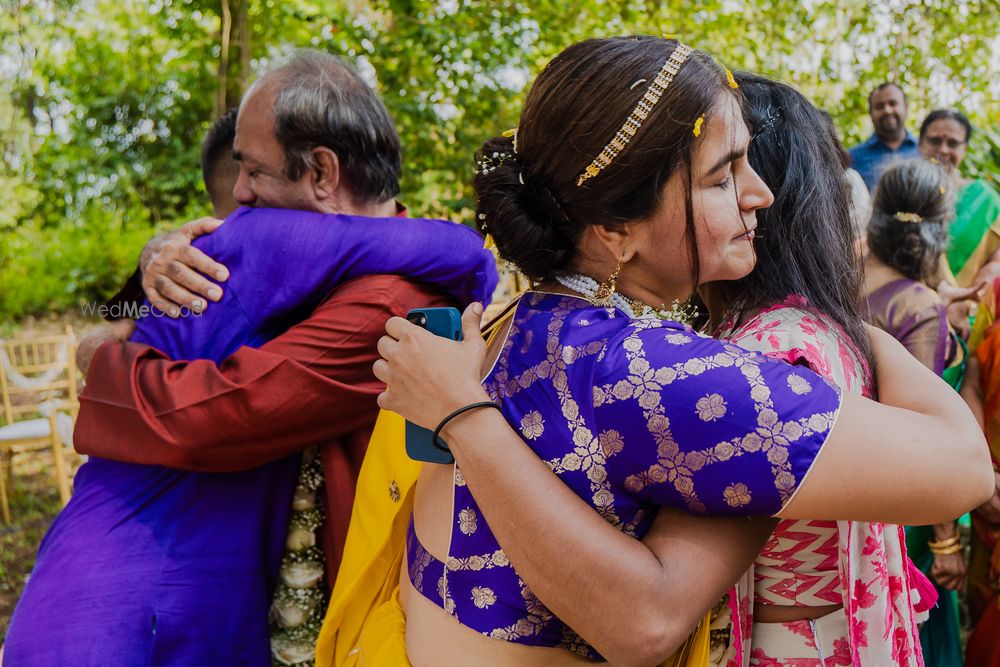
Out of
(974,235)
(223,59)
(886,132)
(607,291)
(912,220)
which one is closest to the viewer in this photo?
(607,291)

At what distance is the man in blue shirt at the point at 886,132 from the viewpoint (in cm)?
590

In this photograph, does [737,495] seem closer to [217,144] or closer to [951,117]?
[217,144]

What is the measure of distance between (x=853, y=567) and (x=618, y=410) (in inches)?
21.7

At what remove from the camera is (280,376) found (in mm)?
1685

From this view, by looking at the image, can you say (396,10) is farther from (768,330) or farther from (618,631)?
(618,631)

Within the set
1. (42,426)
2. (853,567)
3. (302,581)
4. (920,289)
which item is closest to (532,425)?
(853,567)

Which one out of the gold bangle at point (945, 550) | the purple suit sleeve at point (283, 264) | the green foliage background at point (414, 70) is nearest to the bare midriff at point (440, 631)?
the purple suit sleeve at point (283, 264)

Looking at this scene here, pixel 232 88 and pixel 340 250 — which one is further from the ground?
pixel 340 250

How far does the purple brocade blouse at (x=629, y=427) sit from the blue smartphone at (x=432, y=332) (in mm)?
54

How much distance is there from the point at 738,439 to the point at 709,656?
452 mm

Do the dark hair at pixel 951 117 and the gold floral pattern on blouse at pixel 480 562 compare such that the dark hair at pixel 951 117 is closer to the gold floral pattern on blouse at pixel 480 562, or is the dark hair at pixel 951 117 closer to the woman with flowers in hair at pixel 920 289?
the woman with flowers in hair at pixel 920 289

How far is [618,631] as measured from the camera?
1072mm

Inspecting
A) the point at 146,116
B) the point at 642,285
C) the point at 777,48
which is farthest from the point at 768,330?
the point at 146,116

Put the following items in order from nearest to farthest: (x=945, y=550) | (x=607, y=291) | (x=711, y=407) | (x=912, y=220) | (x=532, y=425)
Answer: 1. (x=711, y=407)
2. (x=532, y=425)
3. (x=607, y=291)
4. (x=945, y=550)
5. (x=912, y=220)
